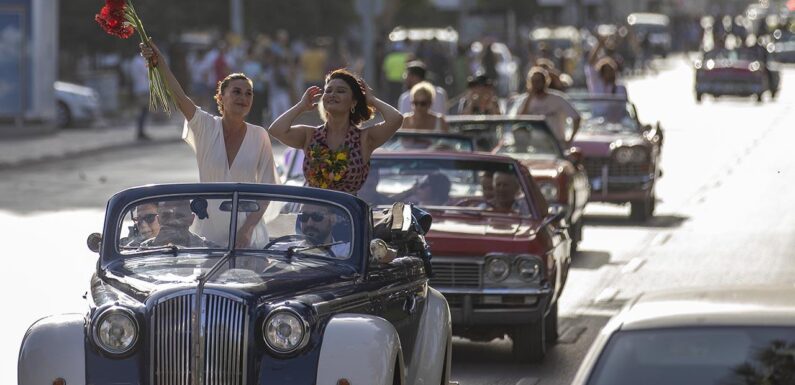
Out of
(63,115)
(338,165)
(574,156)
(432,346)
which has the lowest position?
(63,115)

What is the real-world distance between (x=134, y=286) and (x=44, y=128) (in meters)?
28.5

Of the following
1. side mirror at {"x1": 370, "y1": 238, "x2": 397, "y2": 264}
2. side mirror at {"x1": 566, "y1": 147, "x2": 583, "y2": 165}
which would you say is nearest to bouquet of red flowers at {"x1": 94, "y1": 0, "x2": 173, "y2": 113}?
side mirror at {"x1": 370, "y1": 238, "x2": 397, "y2": 264}

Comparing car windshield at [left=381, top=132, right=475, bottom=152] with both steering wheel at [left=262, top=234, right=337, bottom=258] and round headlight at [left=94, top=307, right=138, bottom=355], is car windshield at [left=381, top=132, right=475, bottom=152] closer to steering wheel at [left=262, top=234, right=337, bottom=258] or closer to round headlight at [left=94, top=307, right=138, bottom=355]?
steering wheel at [left=262, top=234, right=337, bottom=258]

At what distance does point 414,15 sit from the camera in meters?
75.8

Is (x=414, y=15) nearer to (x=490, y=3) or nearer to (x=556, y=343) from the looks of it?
(x=490, y=3)

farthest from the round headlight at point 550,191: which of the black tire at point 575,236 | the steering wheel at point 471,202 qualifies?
the steering wheel at point 471,202

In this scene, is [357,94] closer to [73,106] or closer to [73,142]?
[73,142]

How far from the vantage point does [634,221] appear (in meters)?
21.7

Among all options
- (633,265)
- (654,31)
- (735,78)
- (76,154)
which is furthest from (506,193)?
(654,31)

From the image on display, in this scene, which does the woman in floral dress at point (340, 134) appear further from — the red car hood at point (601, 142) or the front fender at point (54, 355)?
the red car hood at point (601, 142)

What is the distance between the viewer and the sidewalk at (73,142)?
30.5m

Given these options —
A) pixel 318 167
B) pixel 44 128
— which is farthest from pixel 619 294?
pixel 44 128

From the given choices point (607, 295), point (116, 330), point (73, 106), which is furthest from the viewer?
point (73, 106)

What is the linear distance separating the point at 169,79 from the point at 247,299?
3.02 m
